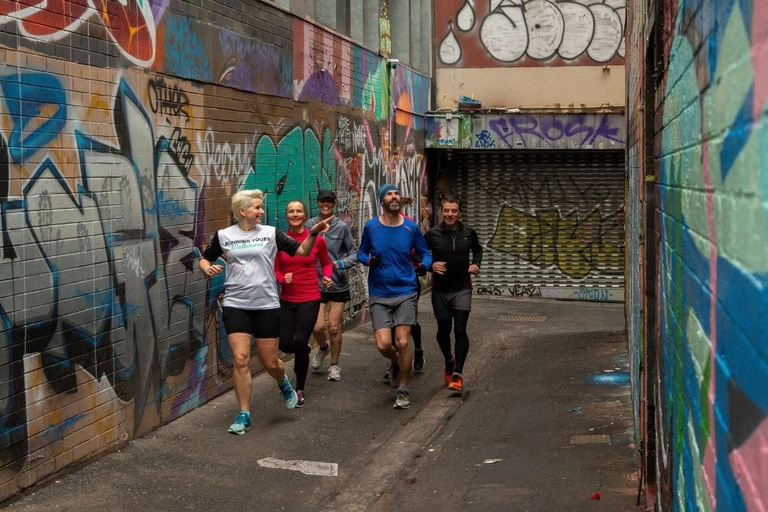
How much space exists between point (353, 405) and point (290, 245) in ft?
6.14

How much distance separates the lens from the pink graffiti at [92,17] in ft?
20.6

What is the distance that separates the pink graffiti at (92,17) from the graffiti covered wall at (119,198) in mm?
15

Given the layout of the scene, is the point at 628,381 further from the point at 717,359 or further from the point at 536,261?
the point at 536,261

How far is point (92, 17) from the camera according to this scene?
710cm

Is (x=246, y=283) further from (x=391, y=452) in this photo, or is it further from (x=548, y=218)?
(x=548, y=218)

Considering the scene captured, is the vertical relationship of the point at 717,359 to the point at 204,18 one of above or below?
below

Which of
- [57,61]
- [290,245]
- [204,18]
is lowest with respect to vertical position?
[290,245]

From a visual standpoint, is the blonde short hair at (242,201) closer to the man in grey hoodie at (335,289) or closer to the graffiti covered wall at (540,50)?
the man in grey hoodie at (335,289)

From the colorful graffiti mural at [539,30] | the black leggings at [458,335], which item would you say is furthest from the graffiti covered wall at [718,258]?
the colorful graffiti mural at [539,30]

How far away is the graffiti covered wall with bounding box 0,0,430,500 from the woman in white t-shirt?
1.92 feet

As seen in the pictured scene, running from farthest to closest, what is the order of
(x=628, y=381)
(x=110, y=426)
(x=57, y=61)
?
(x=628, y=381), (x=110, y=426), (x=57, y=61)

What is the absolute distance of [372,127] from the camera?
51.4ft

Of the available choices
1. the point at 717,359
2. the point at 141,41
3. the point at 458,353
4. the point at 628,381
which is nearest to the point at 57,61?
the point at 141,41

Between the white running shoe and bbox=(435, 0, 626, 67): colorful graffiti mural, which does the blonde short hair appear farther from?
bbox=(435, 0, 626, 67): colorful graffiti mural
